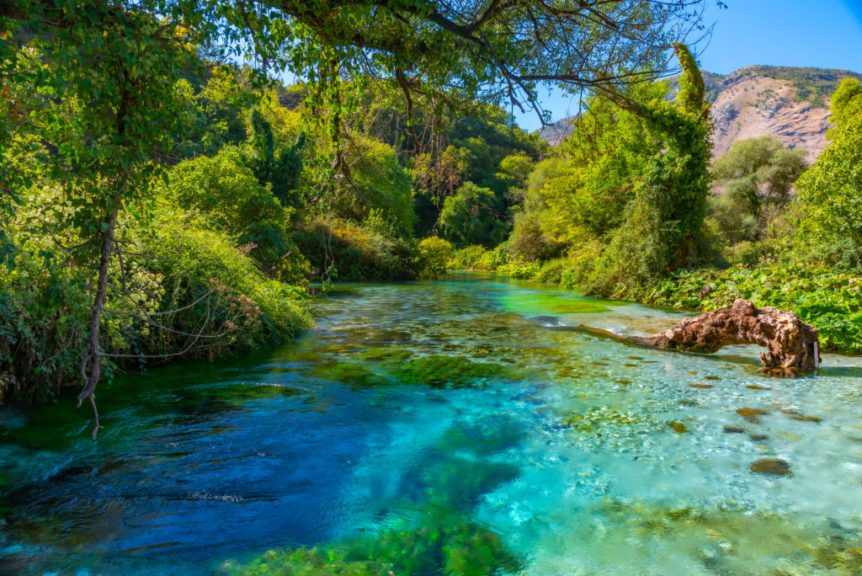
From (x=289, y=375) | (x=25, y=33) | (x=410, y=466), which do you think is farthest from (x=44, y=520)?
(x=289, y=375)

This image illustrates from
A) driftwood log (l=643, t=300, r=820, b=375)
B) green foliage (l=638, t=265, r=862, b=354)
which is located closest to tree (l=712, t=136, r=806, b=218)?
green foliage (l=638, t=265, r=862, b=354)

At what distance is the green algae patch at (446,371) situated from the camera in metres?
6.78

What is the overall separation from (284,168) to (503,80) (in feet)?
70.8

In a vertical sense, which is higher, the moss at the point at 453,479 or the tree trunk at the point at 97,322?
the tree trunk at the point at 97,322

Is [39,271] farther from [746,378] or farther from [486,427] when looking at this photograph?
[746,378]

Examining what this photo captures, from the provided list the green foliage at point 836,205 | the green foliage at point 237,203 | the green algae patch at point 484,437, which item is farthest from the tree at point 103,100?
the green foliage at point 836,205

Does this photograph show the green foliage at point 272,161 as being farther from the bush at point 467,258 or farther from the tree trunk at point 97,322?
the bush at point 467,258

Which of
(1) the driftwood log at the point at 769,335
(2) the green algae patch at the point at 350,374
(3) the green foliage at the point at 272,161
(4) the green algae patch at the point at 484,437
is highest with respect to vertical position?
(3) the green foliage at the point at 272,161

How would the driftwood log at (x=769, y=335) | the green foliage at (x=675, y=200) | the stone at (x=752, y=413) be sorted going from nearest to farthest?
the stone at (x=752, y=413) → the driftwood log at (x=769, y=335) → the green foliage at (x=675, y=200)

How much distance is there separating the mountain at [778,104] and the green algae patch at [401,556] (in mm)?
67897

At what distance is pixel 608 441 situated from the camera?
4605mm

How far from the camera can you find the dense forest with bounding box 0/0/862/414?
3.03 meters

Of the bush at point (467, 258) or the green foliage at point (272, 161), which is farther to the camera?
the bush at point (467, 258)

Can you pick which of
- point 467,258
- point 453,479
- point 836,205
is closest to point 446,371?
point 453,479
